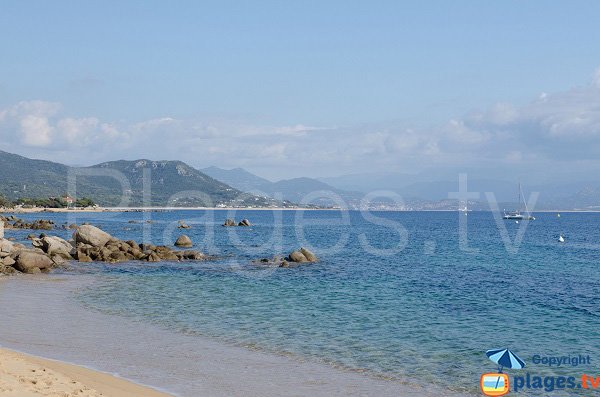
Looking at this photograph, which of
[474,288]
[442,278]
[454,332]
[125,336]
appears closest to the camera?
[125,336]

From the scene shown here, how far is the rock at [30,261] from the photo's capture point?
4325 centimetres

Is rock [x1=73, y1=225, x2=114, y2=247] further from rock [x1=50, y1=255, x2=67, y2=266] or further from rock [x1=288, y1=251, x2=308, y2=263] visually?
rock [x1=288, y1=251, x2=308, y2=263]

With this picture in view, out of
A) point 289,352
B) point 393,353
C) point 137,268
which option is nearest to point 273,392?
point 289,352

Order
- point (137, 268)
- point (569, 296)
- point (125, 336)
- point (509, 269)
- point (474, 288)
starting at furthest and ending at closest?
A: 1. point (509, 269)
2. point (137, 268)
3. point (474, 288)
4. point (569, 296)
5. point (125, 336)

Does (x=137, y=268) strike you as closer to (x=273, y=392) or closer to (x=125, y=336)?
(x=125, y=336)

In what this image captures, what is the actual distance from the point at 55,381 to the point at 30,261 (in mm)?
32883

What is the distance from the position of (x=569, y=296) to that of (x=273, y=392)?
26016mm

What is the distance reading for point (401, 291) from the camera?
36406 mm

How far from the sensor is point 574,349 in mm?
21125

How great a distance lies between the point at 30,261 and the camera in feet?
143

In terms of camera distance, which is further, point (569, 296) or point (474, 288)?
point (474, 288)

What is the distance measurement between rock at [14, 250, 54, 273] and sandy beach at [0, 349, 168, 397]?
28653 mm

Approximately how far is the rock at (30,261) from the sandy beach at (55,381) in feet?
94.0

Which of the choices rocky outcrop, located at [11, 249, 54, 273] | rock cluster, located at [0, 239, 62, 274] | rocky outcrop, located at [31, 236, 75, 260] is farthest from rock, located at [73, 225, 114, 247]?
rocky outcrop, located at [11, 249, 54, 273]
